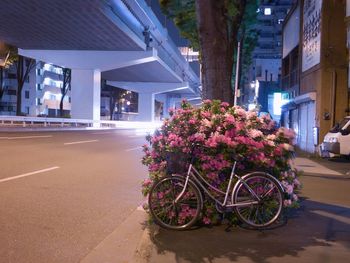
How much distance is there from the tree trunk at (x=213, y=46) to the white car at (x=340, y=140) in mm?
11186

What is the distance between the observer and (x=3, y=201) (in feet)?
25.1

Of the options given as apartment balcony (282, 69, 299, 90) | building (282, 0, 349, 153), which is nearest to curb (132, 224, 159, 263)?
building (282, 0, 349, 153)

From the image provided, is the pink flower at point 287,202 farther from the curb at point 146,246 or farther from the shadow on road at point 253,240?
the curb at point 146,246

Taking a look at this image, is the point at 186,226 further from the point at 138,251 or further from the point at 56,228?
the point at 56,228

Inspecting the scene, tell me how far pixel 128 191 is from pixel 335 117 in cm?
1379

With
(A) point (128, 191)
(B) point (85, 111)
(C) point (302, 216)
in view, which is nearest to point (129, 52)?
(B) point (85, 111)

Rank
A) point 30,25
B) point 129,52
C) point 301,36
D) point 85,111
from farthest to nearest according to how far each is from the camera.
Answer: point 85,111, point 129,52, point 30,25, point 301,36

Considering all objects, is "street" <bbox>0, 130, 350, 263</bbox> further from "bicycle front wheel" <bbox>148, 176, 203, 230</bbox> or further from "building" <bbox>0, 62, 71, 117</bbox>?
"building" <bbox>0, 62, 71, 117</bbox>

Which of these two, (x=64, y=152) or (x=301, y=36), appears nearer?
(x=64, y=152)

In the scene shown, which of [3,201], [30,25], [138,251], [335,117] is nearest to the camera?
[138,251]

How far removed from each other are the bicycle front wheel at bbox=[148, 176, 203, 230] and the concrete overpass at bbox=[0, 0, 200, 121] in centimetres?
2639

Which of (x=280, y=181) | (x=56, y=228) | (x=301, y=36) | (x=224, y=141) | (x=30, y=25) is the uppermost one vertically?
(x=30, y=25)

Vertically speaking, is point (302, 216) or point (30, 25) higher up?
point (30, 25)

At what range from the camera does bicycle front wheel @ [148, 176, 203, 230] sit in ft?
19.2
